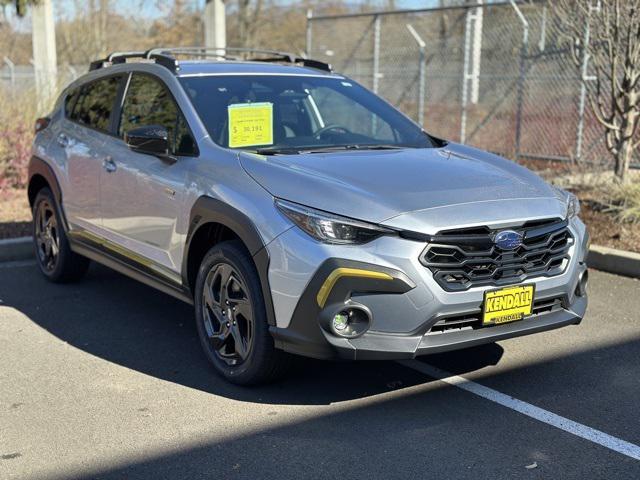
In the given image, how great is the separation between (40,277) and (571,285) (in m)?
4.64

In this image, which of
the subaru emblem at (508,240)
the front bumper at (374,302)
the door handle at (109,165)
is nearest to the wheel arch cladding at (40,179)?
the door handle at (109,165)

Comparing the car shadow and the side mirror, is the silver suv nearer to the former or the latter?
the side mirror

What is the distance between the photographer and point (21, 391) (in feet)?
14.6

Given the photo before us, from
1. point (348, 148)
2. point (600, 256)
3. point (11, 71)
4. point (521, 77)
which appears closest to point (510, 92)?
point (521, 77)

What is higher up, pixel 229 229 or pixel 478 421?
pixel 229 229

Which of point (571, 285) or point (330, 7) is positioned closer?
point (571, 285)

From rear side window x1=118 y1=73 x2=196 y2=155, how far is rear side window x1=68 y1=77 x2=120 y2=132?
258 millimetres

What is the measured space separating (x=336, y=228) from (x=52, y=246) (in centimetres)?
368

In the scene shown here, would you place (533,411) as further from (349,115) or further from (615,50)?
(615,50)

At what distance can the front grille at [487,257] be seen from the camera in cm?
384

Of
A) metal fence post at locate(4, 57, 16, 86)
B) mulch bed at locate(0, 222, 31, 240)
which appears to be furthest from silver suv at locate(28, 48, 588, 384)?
metal fence post at locate(4, 57, 16, 86)

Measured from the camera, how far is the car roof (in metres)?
5.27

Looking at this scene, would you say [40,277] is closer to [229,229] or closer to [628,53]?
[229,229]

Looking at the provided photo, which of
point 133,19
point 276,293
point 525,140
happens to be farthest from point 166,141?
point 133,19
